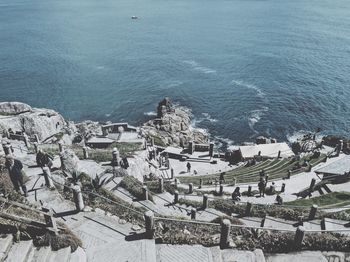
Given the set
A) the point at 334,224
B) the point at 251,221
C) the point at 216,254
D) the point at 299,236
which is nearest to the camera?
the point at 216,254

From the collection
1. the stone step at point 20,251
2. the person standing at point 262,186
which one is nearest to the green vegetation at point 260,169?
the person standing at point 262,186

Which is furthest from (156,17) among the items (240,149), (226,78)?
(240,149)

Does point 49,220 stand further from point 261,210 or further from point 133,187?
point 261,210

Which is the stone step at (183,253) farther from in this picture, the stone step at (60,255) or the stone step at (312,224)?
the stone step at (312,224)

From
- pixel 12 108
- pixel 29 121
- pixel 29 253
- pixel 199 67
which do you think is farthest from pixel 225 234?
pixel 199 67

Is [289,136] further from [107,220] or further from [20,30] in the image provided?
[20,30]

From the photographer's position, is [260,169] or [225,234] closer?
[225,234]

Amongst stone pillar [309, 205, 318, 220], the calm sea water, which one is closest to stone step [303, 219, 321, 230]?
stone pillar [309, 205, 318, 220]
